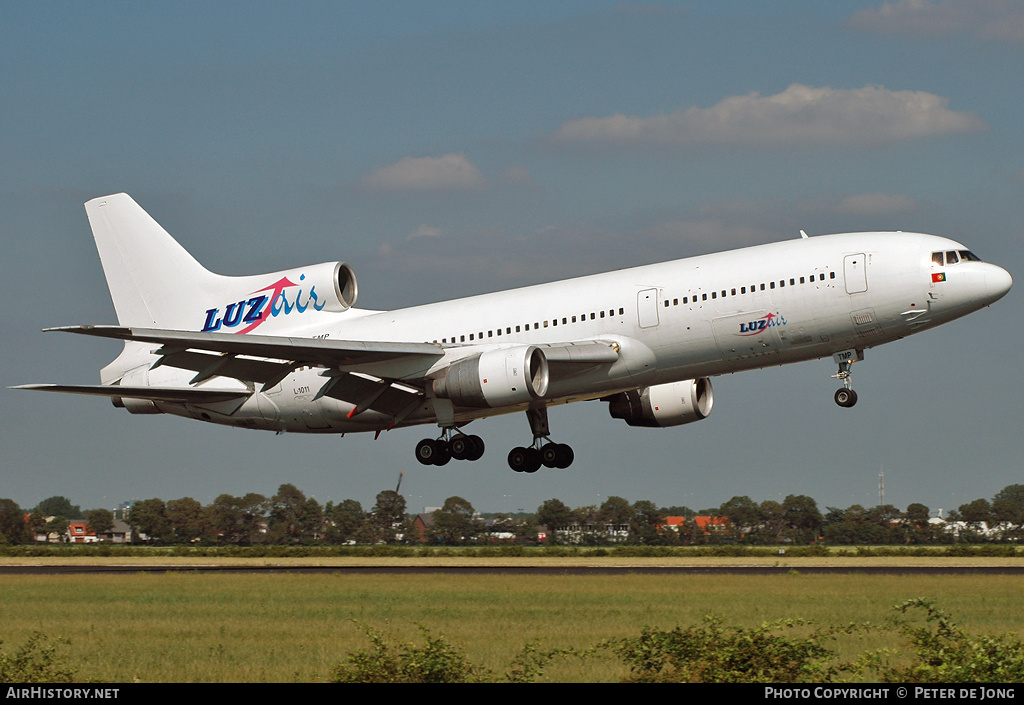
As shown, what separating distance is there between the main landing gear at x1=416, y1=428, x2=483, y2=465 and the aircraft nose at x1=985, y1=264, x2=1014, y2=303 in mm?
18155

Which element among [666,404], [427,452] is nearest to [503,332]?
[427,452]

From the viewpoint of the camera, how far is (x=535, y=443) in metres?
44.4

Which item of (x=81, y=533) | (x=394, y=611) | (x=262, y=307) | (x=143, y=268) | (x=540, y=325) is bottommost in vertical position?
(x=394, y=611)

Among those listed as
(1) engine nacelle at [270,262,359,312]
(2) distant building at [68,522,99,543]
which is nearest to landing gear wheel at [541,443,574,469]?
(1) engine nacelle at [270,262,359,312]

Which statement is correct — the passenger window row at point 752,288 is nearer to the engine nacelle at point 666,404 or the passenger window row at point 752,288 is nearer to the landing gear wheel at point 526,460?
the engine nacelle at point 666,404

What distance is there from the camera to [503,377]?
36281mm

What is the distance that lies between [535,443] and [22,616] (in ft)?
60.8

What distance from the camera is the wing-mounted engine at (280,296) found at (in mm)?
44969

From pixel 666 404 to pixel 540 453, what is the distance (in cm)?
507

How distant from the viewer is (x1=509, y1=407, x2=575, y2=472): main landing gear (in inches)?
1735

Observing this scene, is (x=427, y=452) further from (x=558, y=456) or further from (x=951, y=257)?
(x=951, y=257)

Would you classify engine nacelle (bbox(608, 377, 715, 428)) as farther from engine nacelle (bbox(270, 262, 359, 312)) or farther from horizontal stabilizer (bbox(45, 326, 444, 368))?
engine nacelle (bbox(270, 262, 359, 312))

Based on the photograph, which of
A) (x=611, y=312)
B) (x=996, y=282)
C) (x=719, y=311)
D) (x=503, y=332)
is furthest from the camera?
(x=503, y=332)
